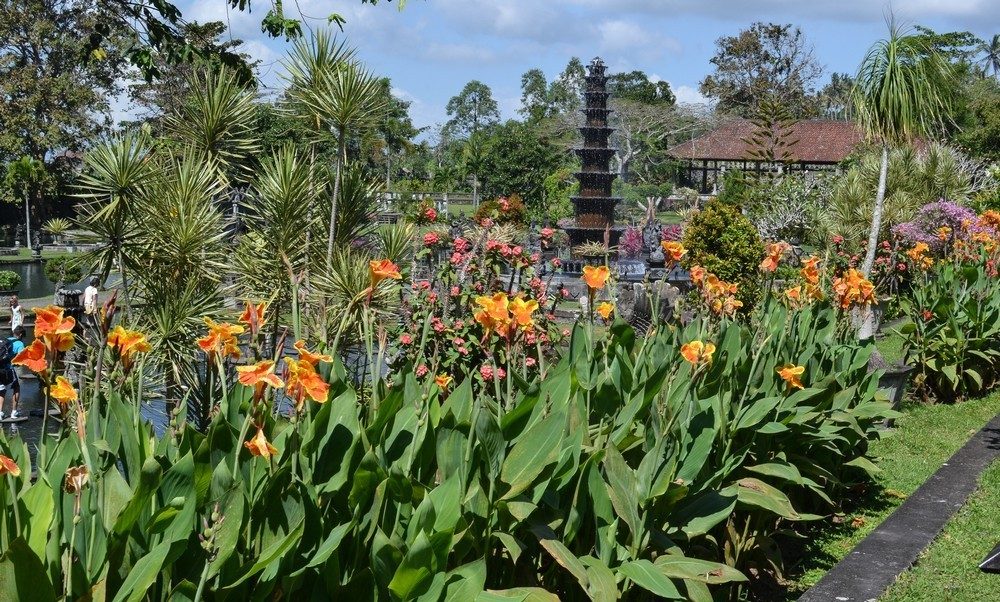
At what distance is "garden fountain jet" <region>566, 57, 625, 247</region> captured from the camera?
29.4 metres

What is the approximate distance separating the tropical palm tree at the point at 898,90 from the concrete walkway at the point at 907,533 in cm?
268

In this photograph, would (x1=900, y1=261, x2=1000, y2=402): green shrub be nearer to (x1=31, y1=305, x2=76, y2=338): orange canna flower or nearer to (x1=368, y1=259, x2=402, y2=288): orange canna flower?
(x1=368, y1=259, x2=402, y2=288): orange canna flower

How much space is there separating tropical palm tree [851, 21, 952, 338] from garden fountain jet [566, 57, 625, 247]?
20.6 meters

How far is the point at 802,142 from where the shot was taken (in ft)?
126

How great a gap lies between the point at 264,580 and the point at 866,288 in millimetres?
3678

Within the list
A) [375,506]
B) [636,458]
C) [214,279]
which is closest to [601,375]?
[636,458]

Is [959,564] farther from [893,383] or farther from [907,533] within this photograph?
[893,383]

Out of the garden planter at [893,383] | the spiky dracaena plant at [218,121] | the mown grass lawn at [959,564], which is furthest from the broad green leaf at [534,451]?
the spiky dracaena plant at [218,121]

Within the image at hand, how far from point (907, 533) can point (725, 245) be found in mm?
7234

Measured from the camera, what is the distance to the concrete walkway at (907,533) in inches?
140

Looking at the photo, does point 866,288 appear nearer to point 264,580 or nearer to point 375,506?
point 375,506

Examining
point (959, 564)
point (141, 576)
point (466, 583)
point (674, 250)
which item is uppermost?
point (674, 250)

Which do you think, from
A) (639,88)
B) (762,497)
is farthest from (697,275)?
(639,88)

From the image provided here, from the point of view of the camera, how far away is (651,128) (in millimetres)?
56500
